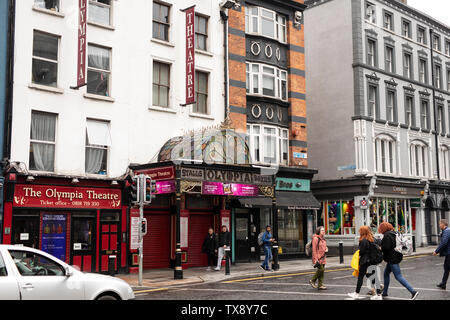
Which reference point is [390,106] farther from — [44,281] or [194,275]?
[44,281]

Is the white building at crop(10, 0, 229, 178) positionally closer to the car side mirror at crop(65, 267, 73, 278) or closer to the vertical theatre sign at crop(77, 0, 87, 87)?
the vertical theatre sign at crop(77, 0, 87, 87)

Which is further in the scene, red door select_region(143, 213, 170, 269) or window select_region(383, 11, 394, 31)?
window select_region(383, 11, 394, 31)

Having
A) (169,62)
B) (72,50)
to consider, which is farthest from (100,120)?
(169,62)

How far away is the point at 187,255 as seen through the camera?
23.8 m

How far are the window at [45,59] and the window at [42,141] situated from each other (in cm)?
133

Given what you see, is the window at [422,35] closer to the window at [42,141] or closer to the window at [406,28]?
the window at [406,28]

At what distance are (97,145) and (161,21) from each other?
6821mm

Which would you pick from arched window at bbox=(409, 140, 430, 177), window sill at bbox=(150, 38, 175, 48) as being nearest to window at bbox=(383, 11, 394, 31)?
arched window at bbox=(409, 140, 430, 177)

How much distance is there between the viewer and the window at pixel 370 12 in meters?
34.6

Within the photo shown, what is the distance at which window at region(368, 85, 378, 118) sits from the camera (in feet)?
111

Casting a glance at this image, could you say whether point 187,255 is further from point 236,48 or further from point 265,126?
point 236,48

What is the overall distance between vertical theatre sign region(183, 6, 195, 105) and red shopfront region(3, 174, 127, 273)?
5258 millimetres

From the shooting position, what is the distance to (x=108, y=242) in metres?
20.7
